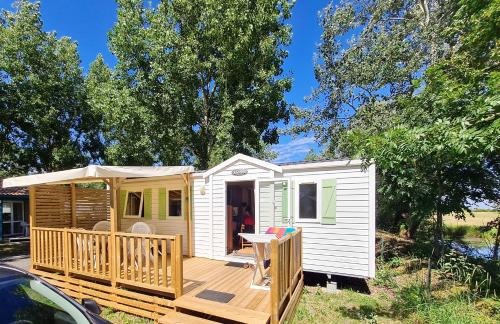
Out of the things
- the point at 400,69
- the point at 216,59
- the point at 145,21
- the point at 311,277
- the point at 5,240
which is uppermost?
the point at 145,21

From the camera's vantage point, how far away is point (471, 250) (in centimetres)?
802

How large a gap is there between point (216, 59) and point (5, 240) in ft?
50.3

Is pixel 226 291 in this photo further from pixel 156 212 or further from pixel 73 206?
pixel 73 206

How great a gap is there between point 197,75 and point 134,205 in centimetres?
639

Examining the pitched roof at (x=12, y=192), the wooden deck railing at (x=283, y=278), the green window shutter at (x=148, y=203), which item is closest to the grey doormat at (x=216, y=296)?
the wooden deck railing at (x=283, y=278)

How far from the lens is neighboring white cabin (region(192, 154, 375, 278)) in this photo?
593 cm

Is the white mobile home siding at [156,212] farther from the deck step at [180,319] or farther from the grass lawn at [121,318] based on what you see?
the deck step at [180,319]

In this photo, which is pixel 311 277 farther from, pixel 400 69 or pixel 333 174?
pixel 400 69

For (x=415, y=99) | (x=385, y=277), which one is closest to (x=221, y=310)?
(x=385, y=277)

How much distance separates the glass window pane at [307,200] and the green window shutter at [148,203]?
486 cm

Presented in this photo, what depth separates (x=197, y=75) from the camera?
1259 centimetres

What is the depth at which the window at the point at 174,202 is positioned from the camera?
27.8ft

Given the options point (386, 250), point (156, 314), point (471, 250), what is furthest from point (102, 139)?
point (471, 250)

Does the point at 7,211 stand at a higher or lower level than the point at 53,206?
lower
